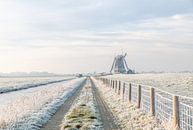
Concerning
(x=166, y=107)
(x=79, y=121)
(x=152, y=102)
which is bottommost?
(x=79, y=121)

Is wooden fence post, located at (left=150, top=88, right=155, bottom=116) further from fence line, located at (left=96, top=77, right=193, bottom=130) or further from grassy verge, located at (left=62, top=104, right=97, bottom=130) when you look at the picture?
grassy verge, located at (left=62, top=104, right=97, bottom=130)

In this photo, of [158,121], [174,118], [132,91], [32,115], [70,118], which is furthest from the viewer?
[132,91]

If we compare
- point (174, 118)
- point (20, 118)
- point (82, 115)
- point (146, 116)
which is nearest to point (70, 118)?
point (82, 115)

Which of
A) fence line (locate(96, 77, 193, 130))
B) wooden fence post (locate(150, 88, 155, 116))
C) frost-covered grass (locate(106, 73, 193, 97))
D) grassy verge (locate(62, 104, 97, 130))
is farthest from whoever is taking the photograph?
frost-covered grass (locate(106, 73, 193, 97))

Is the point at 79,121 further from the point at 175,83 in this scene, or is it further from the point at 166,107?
the point at 175,83

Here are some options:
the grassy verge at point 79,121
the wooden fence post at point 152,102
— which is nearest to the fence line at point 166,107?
the wooden fence post at point 152,102

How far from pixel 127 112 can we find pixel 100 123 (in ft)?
12.3

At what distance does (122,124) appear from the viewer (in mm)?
18812

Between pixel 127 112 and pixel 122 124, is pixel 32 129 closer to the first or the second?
pixel 122 124

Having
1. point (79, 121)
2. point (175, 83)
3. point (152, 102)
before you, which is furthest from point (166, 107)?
point (175, 83)

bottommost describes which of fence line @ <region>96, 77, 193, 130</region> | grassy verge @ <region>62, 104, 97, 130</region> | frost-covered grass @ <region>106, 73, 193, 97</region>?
grassy verge @ <region>62, 104, 97, 130</region>

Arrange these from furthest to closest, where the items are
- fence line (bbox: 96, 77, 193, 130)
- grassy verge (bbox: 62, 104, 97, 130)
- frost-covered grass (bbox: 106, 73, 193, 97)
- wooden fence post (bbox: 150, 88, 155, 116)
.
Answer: frost-covered grass (bbox: 106, 73, 193, 97) → wooden fence post (bbox: 150, 88, 155, 116) → grassy verge (bbox: 62, 104, 97, 130) → fence line (bbox: 96, 77, 193, 130)

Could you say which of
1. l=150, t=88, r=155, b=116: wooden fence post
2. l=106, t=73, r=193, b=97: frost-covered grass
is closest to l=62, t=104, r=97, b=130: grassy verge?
l=150, t=88, r=155, b=116: wooden fence post

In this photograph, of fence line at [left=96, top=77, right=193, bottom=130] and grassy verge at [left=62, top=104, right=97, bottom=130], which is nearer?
fence line at [left=96, top=77, right=193, bottom=130]
